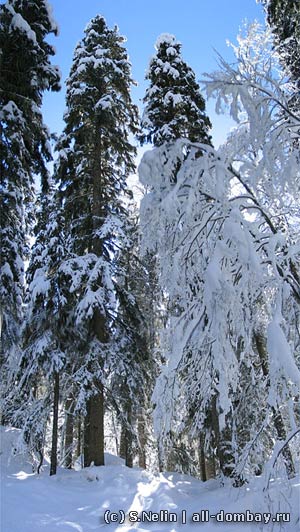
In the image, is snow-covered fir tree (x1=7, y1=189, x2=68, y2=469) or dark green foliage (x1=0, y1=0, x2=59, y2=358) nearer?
dark green foliage (x1=0, y1=0, x2=59, y2=358)

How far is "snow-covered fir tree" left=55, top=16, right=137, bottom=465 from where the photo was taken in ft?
→ 32.3

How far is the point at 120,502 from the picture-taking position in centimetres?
736

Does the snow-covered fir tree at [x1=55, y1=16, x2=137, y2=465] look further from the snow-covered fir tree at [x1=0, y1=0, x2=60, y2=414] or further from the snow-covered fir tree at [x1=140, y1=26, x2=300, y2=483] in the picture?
the snow-covered fir tree at [x1=140, y1=26, x2=300, y2=483]

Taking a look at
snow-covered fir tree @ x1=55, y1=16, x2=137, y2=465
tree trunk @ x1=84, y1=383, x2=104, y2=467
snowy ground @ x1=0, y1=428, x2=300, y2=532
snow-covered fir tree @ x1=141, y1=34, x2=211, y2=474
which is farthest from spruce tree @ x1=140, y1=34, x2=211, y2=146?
snowy ground @ x1=0, y1=428, x2=300, y2=532

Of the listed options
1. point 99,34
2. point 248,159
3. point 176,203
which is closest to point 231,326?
point 176,203

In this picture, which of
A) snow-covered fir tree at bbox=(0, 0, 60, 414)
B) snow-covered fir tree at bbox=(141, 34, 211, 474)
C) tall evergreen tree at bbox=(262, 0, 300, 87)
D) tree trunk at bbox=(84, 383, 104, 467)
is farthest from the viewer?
snow-covered fir tree at bbox=(141, 34, 211, 474)

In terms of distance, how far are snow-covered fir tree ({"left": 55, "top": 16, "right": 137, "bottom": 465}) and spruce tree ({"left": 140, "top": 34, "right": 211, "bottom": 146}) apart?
122 cm

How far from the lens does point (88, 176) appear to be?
12.4m

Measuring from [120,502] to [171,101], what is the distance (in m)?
10.2

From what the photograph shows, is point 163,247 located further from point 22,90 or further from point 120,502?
point 22,90

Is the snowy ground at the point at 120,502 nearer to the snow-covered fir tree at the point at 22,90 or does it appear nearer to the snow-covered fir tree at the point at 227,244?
the snow-covered fir tree at the point at 227,244

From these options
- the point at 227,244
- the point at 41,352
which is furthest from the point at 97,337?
the point at 227,244

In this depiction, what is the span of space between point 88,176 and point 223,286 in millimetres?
9554

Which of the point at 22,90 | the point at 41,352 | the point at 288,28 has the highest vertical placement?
the point at 288,28
